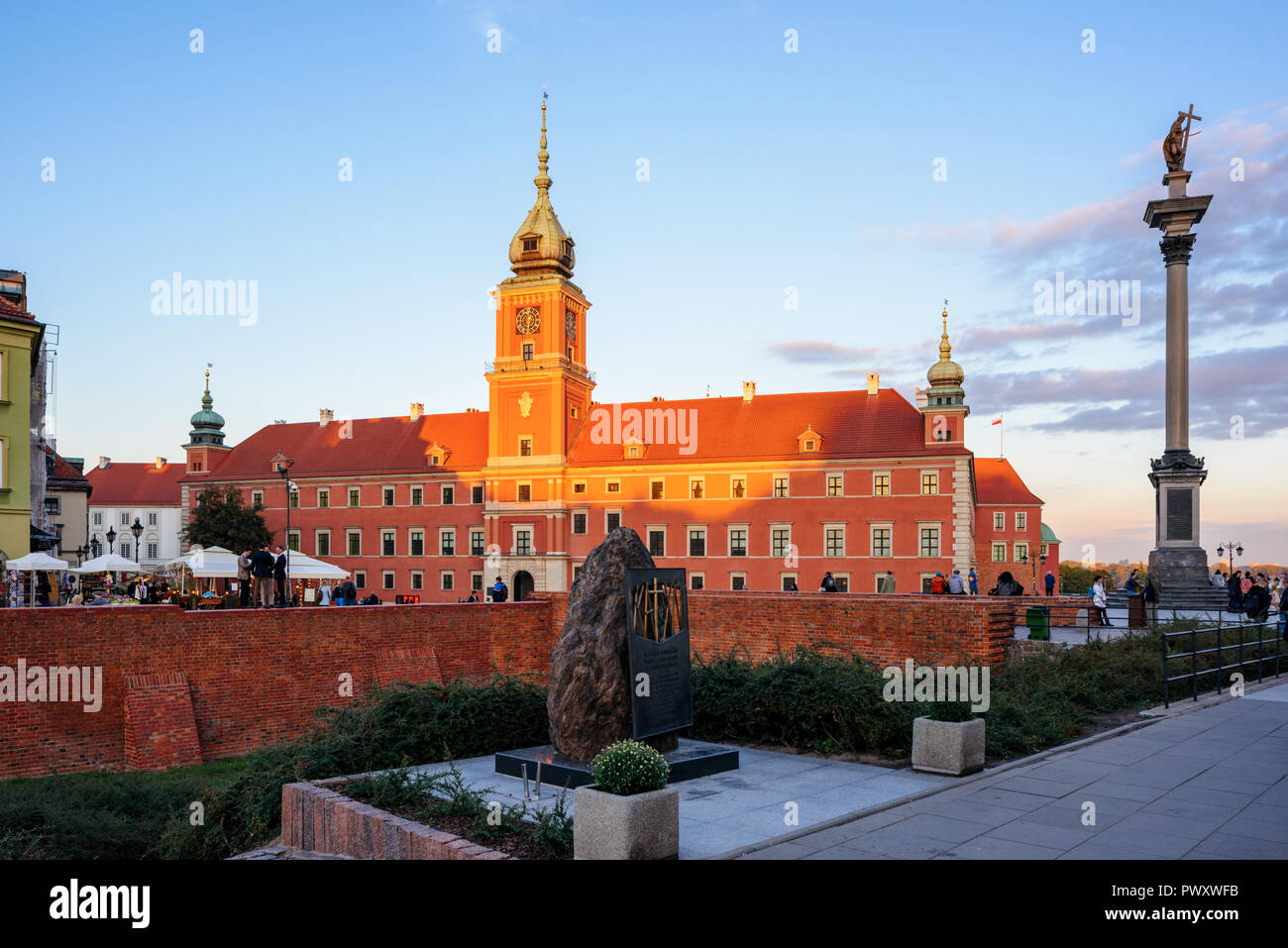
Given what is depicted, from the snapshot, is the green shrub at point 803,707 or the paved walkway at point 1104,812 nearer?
the paved walkway at point 1104,812

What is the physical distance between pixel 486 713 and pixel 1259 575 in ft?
103

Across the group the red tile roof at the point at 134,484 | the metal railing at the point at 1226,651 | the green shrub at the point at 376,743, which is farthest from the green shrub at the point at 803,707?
the red tile roof at the point at 134,484

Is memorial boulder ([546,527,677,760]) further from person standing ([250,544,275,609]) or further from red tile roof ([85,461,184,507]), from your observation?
red tile roof ([85,461,184,507])

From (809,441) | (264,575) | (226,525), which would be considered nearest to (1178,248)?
(809,441)

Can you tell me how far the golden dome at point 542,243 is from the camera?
2422 inches

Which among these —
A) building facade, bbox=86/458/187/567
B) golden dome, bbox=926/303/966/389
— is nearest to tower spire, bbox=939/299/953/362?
golden dome, bbox=926/303/966/389

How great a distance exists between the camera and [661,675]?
1126 cm

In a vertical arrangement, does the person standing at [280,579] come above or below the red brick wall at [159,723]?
above

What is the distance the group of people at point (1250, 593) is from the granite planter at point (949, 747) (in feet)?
55.6

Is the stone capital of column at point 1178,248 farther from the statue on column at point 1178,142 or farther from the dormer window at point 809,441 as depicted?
the dormer window at point 809,441

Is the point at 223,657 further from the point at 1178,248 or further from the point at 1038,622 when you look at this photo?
the point at 1178,248

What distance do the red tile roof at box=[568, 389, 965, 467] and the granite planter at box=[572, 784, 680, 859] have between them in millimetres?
46505

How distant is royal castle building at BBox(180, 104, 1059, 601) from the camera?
51.8m
